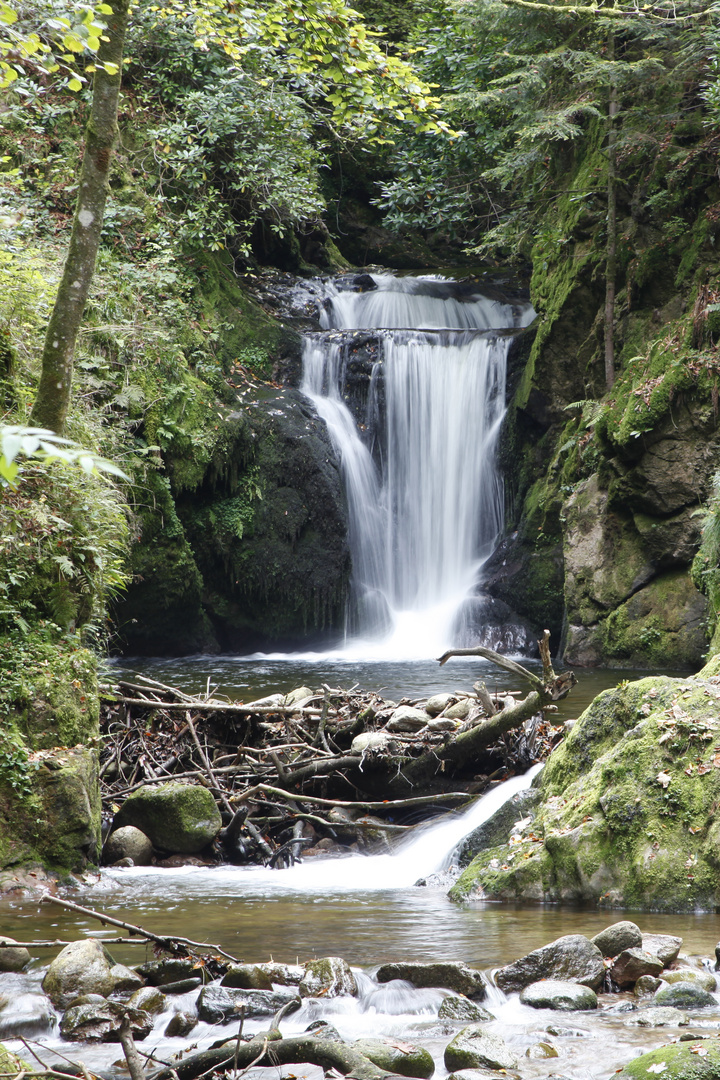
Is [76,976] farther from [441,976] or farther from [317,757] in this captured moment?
[317,757]

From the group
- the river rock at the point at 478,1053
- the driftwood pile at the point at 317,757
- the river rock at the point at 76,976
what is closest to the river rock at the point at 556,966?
the river rock at the point at 478,1053

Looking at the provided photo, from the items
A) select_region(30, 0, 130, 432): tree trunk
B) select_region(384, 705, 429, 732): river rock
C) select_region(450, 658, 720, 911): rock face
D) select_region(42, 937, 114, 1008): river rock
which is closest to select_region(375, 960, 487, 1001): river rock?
select_region(42, 937, 114, 1008): river rock

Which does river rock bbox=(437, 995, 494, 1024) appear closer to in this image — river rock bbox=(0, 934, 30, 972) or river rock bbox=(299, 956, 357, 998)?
river rock bbox=(299, 956, 357, 998)

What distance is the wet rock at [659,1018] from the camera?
3.50m

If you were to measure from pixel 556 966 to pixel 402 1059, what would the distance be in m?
1.02

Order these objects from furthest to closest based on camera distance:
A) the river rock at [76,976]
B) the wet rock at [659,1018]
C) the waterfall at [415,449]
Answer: the waterfall at [415,449] → the river rock at [76,976] → the wet rock at [659,1018]

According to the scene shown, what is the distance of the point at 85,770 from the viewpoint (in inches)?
221

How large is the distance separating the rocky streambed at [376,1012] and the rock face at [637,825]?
0.76 meters

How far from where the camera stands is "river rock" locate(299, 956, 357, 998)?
384 cm

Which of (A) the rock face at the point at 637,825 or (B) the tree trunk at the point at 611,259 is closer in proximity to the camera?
(A) the rock face at the point at 637,825

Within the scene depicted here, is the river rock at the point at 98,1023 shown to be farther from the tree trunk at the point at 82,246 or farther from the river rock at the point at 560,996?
the tree trunk at the point at 82,246

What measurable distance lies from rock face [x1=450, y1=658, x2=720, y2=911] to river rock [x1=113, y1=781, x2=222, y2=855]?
5.81 ft

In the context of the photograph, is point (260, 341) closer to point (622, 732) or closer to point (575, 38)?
point (575, 38)

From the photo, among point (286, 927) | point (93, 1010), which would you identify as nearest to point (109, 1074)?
point (93, 1010)
